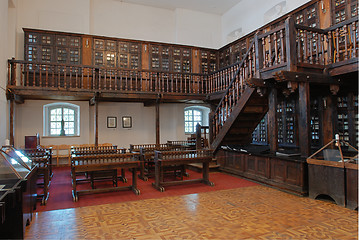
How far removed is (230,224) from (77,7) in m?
10.7

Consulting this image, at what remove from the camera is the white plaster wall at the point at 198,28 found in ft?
40.9

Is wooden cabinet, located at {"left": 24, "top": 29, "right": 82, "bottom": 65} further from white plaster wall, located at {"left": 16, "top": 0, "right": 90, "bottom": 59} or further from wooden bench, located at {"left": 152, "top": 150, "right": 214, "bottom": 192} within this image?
wooden bench, located at {"left": 152, "top": 150, "right": 214, "bottom": 192}

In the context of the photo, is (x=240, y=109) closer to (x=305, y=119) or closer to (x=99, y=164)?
(x=305, y=119)

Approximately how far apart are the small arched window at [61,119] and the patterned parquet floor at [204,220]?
6.66 metres

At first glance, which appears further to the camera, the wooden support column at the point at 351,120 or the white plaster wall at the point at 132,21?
the white plaster wall at the point at 132,21

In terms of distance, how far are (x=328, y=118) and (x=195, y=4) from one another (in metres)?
8.32

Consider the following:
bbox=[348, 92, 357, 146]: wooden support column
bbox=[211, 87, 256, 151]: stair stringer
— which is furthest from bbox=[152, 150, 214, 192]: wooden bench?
bbox=[348, 92, 357, 146]: wooden support column

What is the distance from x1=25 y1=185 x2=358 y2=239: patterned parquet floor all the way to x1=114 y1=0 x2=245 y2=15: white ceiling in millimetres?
9844

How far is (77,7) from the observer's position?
10773 millimetres

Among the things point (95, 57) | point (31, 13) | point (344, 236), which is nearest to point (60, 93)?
point (95, 57)

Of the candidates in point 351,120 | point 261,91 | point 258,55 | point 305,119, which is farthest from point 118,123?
point 351,120

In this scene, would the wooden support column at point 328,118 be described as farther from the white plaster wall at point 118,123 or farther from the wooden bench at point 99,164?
the white plaster wall at point 118,123

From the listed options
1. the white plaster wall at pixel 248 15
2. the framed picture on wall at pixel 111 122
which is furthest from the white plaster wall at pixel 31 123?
the white plaster wall at pixel 248 15

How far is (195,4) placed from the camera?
12.2 meters
